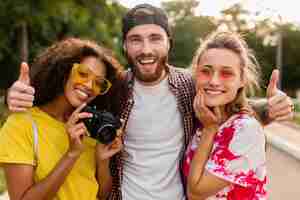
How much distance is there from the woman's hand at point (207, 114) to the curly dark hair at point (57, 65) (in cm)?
56

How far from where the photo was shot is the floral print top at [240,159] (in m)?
2.63

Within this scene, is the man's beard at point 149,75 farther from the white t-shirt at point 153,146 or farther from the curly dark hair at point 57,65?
the curly dark hair at point 57,65

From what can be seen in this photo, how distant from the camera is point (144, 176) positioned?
3.12m

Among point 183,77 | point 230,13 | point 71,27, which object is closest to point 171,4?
point 230,13

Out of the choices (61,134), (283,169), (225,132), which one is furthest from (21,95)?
(283,169)

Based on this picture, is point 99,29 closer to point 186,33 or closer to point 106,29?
point 106,29

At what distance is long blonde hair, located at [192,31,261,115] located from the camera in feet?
9.26

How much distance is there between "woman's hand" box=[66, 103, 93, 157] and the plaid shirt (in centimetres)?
57

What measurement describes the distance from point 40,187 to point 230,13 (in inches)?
2022

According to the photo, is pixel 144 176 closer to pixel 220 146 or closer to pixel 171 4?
pixel 220 146

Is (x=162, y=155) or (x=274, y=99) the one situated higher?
(x=274, y=99)

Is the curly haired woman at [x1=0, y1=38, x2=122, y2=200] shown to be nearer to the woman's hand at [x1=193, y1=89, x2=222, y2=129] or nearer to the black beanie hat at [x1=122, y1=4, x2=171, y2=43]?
the black beanie hat at [x1=122, y1=4, x2=171, y2=43]

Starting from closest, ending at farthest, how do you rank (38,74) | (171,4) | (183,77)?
1. (38,74)
2. (183,77)
3. (171,4)

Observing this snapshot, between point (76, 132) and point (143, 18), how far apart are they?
1016 mm
